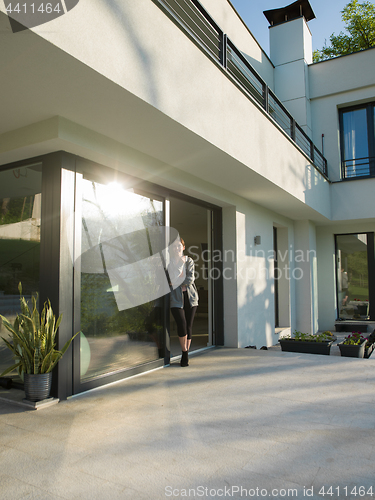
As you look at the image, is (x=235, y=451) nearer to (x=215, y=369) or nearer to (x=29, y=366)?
(x=29, y=366)

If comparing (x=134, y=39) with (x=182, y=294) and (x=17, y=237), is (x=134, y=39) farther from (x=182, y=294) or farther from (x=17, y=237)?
(x=182, y=294)

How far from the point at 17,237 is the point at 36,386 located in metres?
1.57

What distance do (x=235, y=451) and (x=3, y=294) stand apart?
9.52ft

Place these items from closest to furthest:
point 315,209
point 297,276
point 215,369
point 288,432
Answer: point 288,432
point 215,369
point 315,209
point 297,276

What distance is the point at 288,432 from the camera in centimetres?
278

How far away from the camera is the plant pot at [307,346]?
5.96 metres

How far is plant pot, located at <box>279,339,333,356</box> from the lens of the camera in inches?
235

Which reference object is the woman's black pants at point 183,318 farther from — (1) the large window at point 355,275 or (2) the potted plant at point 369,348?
(1) the large window at point 355,275

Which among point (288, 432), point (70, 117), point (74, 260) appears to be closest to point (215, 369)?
point (288, 432)

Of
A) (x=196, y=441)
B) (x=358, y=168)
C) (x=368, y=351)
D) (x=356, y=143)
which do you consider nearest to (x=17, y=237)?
(x=196, y=441)

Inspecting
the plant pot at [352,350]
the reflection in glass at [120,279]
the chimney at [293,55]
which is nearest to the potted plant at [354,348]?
the plant pot at [352,350]

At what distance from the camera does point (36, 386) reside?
329cm

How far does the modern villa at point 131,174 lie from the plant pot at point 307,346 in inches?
30.3

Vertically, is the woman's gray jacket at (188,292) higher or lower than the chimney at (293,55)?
lower
